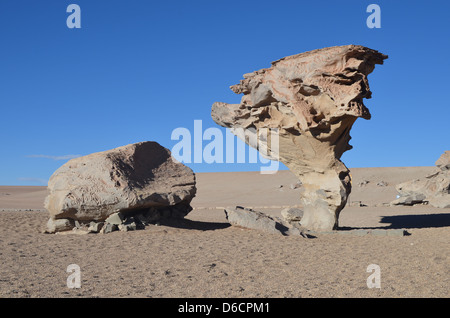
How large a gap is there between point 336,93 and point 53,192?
29.3ft

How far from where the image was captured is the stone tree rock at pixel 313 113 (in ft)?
38.0

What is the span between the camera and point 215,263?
27.6 feet

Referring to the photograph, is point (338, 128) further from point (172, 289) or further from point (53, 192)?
point (53, 192)

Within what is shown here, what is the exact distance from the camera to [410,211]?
71.9 feet

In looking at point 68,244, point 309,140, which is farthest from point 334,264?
point 68,244

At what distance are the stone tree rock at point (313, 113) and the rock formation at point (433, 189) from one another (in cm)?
1157

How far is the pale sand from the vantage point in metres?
6.50

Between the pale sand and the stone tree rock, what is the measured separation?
1.88 m

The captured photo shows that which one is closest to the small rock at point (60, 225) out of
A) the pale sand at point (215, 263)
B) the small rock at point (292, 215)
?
the pale sand at point (215, 263)

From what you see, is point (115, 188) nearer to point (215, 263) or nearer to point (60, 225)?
point (60, 225)

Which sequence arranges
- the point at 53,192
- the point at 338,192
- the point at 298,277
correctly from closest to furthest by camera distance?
the point at 298,277, the point at 53,192, the point at 338,192

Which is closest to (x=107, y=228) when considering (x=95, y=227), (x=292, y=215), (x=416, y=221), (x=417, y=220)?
(x=95, y=227)

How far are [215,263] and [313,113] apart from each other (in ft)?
20.9

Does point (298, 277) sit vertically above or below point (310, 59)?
→ below
